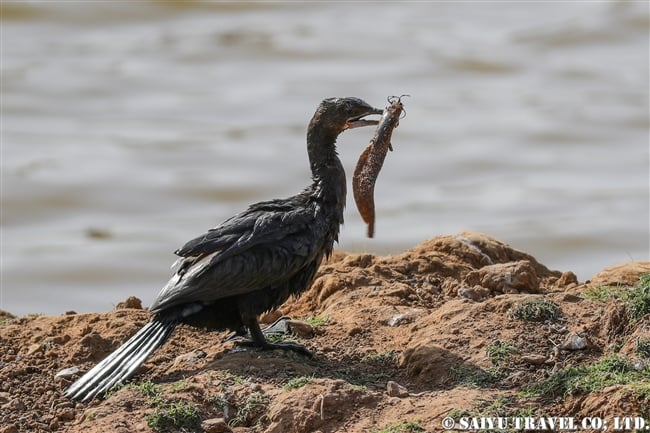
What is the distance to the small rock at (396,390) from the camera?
6.35m

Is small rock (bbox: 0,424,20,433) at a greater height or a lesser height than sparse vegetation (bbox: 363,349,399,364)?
lesser

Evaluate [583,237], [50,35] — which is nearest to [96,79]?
[50,35]

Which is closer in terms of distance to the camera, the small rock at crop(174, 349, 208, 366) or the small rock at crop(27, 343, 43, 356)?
the small rock at crop(174, 349, 208, 366)

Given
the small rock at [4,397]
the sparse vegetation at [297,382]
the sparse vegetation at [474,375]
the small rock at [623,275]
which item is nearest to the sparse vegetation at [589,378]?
the sparse vegetation at [474,375]

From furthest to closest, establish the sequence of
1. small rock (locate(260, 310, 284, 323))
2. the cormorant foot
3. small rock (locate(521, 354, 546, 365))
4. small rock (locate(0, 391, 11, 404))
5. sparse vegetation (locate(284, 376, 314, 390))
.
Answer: small rock (locate(260, 310, 284, 323)), the cormorant foot, small rock (locate(0, 391, 11, 404)), small rock (locate(521, 354, 546, 365)), sparse vegetation (locate(284, 376, 314, 390))

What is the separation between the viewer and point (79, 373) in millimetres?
7035

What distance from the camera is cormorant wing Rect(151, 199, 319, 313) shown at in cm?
700

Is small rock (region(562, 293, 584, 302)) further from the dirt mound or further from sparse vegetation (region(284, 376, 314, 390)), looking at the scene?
sparse vegetation (region(284, 376, 314, 390))

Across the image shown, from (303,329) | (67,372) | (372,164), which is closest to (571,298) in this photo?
(372,164)

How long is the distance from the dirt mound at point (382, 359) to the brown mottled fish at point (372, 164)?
0.59 m

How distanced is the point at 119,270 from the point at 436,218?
11.8 ft

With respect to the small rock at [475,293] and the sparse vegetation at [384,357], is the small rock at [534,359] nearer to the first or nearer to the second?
the sparse vegetation at [384,357]

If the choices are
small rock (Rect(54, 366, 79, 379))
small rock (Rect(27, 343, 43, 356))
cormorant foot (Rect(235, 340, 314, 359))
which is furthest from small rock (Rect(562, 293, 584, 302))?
small rock (Rect(27, 343, 43, 356))

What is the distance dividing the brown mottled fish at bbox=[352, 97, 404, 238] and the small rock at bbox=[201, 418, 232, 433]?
175 centimetres
